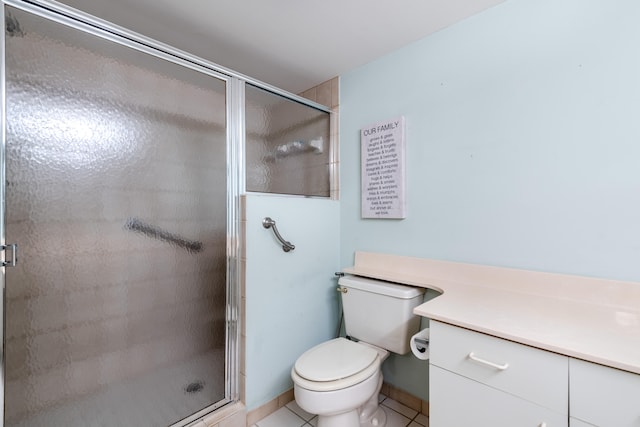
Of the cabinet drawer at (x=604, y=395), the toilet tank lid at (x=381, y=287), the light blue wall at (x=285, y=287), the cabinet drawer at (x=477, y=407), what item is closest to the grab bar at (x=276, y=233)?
the light blue wall at (x=285, y=287)

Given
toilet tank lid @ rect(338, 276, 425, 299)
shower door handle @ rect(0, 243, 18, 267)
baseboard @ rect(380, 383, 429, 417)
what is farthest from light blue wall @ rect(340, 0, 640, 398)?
shower door handle @ rect(0, 243, 18, 267)

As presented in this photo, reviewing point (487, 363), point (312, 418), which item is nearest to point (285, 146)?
point (487, 363)

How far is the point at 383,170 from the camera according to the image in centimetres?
168

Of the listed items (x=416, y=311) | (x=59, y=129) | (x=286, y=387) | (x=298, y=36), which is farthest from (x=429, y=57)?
(x=286, y=387)

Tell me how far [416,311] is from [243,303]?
0.86 metres

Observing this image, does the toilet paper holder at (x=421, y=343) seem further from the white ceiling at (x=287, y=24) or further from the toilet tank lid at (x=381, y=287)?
the white ceiling at (x=287, y=24)

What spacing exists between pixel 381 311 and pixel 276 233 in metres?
0.69

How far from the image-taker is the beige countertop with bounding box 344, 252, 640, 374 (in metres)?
0.78

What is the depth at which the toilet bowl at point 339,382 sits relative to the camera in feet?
3.85

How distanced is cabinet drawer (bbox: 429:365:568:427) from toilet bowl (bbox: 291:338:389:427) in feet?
1.04

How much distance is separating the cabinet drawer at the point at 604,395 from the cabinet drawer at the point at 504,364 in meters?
0.02

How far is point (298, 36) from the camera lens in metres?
1.51

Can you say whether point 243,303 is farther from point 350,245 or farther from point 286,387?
point 350,245

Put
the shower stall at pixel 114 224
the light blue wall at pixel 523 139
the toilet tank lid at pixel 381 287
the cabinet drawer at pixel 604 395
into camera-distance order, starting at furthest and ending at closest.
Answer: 1. the toilet tank lid at pixel 381 287
2. the light blue wall at pixel 523 139
3. the shower stall at pixel 114 224
4. the cabinet drawer at pixel 604 395
